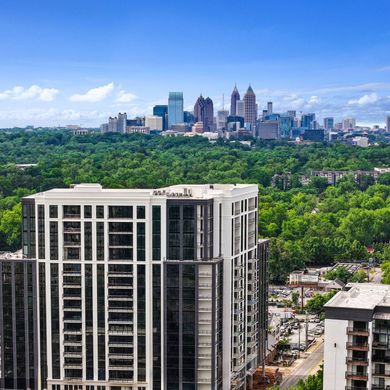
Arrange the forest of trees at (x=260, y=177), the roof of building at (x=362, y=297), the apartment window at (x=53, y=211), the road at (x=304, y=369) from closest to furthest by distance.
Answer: the roof of building at (x=362, y=297) < the apartment window at (x=53, y=211) < the road at (x=304, y=369) < the forest of trees at (x=260, y=177)

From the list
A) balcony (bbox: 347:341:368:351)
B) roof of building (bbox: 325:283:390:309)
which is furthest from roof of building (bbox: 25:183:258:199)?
balcony (bbox: 347:341:368:351)

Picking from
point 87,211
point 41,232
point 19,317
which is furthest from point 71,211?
point 19,317

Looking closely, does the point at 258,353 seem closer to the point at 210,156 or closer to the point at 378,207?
the point at 378,207

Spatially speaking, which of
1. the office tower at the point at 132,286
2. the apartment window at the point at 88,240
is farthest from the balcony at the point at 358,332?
the apartment window at the point at 88,240

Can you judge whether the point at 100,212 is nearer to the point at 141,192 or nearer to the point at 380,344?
the point at 141,192

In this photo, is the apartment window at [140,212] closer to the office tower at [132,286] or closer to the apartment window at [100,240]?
the office tower at [132,286]

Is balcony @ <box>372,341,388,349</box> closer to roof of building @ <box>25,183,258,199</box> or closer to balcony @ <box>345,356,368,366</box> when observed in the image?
balcony @ <box>345,356,368,366</box>
